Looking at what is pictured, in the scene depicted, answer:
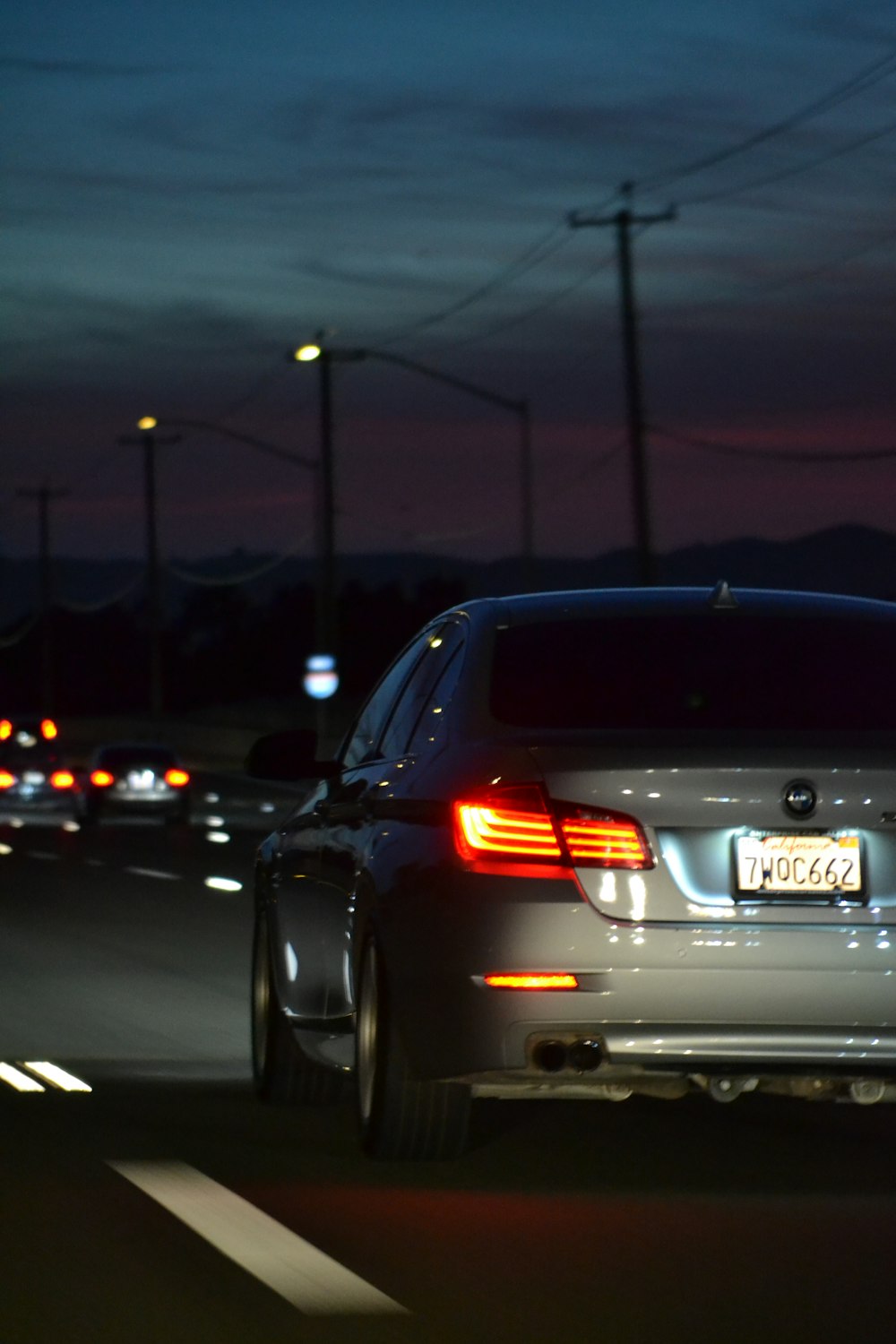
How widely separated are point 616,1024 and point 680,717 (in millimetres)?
1013

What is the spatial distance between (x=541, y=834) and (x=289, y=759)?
245cm

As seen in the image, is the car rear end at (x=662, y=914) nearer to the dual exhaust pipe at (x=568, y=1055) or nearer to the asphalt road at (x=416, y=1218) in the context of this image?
A: the dual exhaust pipe at (x=568, y=1055)

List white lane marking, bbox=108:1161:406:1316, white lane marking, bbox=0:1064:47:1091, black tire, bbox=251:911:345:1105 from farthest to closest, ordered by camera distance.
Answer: white lane marking, bbox=0:1064:47:1091, black tire, bbox=251:911:345:1105, white lane marking, bbox=108:1161:406:1316

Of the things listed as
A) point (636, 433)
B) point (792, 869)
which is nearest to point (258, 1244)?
point (792, 869)

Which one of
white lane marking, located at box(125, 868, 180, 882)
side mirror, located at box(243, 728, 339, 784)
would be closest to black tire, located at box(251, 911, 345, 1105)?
side mirror, located at box(243, 728, 339, 784)

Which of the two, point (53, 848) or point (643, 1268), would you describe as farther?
point (53, 848)

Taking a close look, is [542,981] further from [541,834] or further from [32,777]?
[32,777]

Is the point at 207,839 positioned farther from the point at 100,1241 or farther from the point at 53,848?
the point at 100,1241

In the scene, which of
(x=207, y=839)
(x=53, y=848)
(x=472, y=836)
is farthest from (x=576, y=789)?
(x=207, y=839)

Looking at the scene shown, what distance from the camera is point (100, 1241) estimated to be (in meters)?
8.18

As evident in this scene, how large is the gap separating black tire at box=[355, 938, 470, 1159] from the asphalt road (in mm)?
94

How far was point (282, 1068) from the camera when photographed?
11.2 meters

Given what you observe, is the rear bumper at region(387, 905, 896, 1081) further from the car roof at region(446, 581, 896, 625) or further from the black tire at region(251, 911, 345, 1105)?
the black tire at region(251, 911, 345, 1105)

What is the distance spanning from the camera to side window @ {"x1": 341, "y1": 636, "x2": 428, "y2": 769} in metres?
10.5
